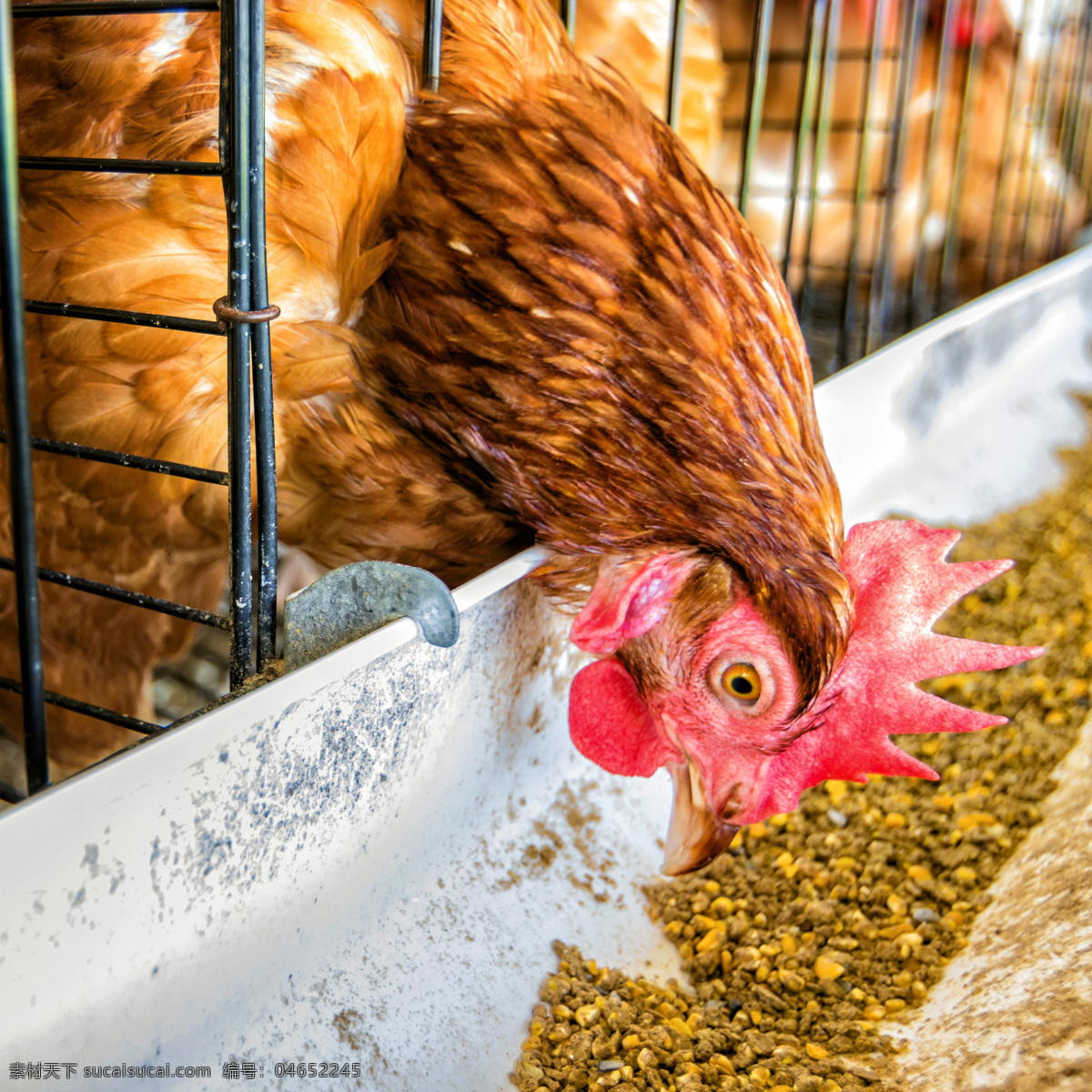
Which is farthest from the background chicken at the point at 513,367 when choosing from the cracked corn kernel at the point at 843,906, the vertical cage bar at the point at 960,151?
the vertical cage bar at the point at 960,151

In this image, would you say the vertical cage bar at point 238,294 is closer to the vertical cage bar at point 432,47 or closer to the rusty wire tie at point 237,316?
the rusty wire tie at point 237,316

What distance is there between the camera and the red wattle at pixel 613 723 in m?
0.97

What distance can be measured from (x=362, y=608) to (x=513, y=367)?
26 cm

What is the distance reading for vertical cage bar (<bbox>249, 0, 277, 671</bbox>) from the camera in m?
0.64

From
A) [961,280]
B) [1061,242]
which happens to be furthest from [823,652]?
[1061,242]

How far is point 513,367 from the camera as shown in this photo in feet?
2.81

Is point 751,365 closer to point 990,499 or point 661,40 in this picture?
point 661,40

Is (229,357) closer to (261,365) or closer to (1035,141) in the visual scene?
(261,365)

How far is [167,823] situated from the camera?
60cm

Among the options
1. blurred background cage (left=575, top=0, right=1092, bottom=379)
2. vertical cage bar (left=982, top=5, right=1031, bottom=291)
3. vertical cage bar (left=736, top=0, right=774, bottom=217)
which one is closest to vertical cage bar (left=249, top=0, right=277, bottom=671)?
vertical cage bar (left=736, top=0, right=774, bottom=217)

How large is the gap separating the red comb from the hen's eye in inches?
2.2

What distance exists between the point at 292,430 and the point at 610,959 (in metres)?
0.60

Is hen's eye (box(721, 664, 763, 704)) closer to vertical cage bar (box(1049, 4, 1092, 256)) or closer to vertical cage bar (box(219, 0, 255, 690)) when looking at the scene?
vertical cage bar (box(219, 0, 255, 690))

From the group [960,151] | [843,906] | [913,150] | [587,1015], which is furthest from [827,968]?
[913,150]
